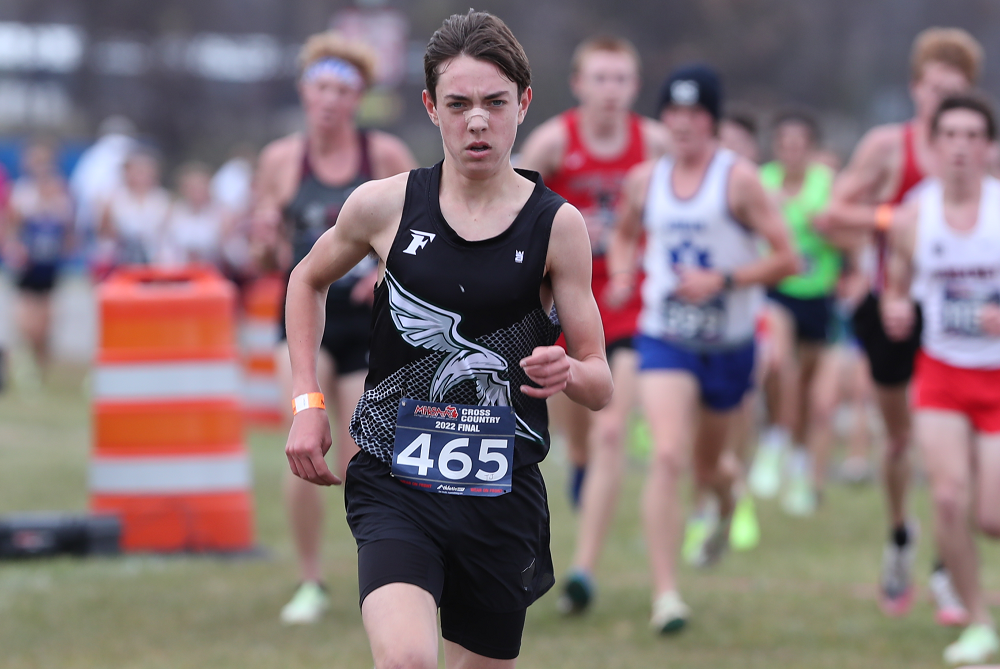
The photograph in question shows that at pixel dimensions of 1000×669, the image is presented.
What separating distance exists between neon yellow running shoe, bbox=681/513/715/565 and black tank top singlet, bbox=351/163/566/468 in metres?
4.77

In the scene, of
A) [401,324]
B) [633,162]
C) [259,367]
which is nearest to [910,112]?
[259,367]

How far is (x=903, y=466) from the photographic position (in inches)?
297

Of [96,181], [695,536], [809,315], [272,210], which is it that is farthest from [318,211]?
[96,181]

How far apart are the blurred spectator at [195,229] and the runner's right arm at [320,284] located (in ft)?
44.9

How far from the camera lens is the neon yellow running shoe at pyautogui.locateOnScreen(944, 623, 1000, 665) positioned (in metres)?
5.96

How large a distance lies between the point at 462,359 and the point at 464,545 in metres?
0.49

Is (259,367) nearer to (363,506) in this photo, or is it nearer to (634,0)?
(363,506)

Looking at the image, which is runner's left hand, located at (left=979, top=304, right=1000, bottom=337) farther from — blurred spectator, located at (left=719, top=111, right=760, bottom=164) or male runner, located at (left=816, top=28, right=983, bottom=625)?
blurred spectator, located at (left=719, top=111, right=760, bottom=164)

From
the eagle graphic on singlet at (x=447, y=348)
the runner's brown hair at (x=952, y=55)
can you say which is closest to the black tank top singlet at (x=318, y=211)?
the eagle graphic on singlet at (x=447, y=348)

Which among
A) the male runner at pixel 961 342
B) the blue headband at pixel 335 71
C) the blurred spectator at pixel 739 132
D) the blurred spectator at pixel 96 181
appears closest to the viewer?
the male runner at pixel 961 342

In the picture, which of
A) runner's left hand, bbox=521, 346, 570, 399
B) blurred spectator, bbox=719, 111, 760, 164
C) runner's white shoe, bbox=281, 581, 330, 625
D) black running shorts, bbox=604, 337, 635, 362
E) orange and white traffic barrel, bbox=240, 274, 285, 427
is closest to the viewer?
runner's left hand, bbox=521, 346, 570, 399

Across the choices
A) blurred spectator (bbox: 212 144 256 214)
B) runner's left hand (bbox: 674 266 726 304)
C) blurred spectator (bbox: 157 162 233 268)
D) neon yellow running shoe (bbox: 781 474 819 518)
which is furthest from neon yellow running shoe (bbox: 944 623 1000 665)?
blurred spectator (bbox: 212 144 256 214)

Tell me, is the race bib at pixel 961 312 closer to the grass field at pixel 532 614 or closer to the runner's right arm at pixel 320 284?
the grass field at pixel 532 614

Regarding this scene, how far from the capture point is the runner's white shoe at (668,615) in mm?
6316
